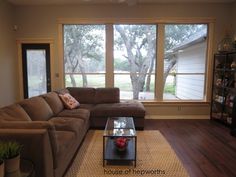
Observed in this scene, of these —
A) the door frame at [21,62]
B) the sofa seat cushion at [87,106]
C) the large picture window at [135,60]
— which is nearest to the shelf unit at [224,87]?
the large picture window at [135,60]

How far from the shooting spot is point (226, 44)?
491cm

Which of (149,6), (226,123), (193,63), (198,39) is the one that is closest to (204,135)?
(226,123)

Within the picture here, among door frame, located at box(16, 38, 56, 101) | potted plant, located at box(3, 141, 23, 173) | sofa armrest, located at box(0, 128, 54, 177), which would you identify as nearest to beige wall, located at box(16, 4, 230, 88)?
door frame, located at box(16, 38, 56, 101)

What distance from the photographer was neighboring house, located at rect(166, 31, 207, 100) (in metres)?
5.36

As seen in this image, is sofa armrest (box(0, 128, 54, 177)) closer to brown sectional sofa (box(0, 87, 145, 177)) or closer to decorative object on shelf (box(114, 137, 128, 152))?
brown sectional sofa (box(0, 87, 145, 177))

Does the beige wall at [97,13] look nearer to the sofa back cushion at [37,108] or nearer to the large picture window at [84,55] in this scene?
the large picture window at [84,55]

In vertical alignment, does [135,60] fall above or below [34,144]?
above

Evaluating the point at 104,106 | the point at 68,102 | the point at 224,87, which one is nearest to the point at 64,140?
the point at 68,102

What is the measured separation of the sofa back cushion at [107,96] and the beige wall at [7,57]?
7.42 feet

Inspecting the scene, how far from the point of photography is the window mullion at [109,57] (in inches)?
206

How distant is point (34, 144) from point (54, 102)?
Result: 2.03 meters

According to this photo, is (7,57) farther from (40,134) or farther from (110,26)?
(40,134)

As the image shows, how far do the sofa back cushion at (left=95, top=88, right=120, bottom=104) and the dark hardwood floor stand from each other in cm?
99

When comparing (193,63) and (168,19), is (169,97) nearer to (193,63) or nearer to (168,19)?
(193,63)
